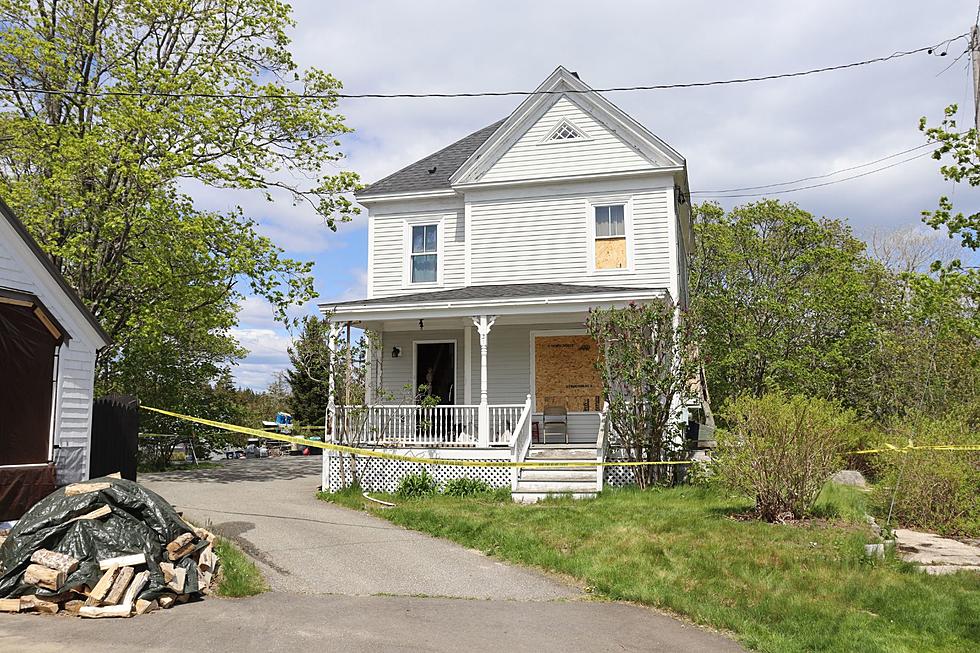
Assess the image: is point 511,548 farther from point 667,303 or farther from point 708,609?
point 667,303

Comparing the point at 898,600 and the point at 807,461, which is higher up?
the point at 807,461

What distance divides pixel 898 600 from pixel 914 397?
733 inches

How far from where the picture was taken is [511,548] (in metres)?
10.1

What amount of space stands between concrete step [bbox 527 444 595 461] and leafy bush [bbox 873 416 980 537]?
5574 millimetres

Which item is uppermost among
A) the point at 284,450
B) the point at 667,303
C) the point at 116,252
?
the point at 116,252

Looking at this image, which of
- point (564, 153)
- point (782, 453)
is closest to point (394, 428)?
point (564, 153)

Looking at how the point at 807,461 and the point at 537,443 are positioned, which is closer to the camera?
the point at 807,461

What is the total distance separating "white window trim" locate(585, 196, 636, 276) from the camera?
1762 centimetres

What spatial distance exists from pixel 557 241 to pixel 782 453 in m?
9.08

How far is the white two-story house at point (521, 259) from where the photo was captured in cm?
1683

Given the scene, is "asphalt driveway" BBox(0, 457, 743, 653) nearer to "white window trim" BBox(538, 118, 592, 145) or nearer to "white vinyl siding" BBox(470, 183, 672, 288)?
"white vinyl siding" BBox(470, 183, 672, 288)

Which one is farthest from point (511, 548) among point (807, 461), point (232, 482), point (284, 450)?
point (284, 450)

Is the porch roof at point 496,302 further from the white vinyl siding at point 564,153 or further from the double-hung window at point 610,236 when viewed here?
the white vinyl siding at point 564,153

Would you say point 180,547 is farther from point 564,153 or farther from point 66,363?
point 564,153
